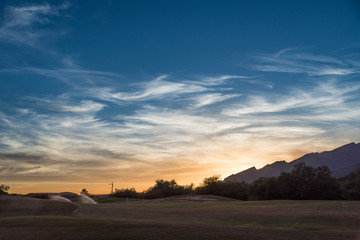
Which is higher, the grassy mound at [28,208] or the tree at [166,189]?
the tree at [166,189]

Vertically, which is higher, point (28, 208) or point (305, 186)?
point (305, 186)

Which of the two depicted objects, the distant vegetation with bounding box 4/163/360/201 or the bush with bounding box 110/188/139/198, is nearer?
the distant vegetation with bounding box 4/163/360/201

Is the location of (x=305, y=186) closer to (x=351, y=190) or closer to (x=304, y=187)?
(x=304, y=187)

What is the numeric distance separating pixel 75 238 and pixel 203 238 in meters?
5.89

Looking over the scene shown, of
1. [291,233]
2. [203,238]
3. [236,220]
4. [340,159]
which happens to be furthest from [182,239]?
[340,159]

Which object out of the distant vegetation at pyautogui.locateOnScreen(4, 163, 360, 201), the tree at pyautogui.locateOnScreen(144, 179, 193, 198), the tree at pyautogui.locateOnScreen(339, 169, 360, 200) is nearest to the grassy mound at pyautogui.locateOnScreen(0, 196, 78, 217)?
the distant vegetation at pyautogui.locateOnScreen(4, 163, 360, 201)

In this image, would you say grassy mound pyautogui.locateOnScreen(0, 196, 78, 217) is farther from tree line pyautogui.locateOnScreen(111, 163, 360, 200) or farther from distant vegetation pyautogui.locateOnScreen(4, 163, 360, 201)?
tree line pyautogui.locateOnScreen(111, 163, 360, 200)

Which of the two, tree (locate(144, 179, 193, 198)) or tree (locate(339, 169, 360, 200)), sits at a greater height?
tree (locate(144, 179, 193, 198))

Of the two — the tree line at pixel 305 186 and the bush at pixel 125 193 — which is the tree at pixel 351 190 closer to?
the tree line at pixel 305 186

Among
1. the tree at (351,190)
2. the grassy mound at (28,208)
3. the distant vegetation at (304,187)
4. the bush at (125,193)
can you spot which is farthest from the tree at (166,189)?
the grassy mound at (28,208)

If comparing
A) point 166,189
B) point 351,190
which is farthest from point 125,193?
point 351,190

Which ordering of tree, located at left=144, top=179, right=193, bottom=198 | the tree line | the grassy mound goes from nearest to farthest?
the grassy mound, the tree line, tree, located at left=144, top=179, right=193, bottom=198

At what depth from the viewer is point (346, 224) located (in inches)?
874

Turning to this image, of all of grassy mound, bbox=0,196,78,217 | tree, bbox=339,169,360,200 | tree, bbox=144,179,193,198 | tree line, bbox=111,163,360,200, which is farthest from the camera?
tree, bbox=144,179,193,198
